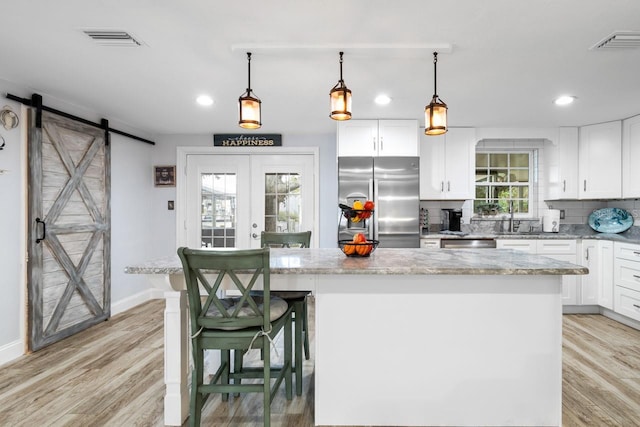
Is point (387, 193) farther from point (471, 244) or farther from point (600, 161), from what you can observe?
point (600, 161)

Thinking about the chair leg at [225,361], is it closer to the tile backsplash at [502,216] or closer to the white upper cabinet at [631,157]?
the tile backsplash at [502,216]

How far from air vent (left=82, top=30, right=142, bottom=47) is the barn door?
1.44 m

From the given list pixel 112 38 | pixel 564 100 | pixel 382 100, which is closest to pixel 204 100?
pixel 112 38

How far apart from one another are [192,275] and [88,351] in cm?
212

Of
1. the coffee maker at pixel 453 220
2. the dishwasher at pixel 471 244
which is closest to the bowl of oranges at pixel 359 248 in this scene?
the dishwasher at pixel 471 244

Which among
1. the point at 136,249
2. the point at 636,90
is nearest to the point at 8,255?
the point at 136,249

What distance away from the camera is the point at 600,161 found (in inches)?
168

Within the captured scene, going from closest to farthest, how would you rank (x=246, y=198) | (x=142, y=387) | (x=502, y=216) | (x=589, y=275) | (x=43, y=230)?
(x=142, y=387) → (x=43, y=230) → (x=589, y=275) → (x=502, y=216) → (x=246, y=198)

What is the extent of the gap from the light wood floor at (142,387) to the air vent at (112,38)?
7.47ft

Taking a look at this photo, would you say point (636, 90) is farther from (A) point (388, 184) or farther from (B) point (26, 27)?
(B) point (26, 27)

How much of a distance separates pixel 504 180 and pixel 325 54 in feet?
11.6

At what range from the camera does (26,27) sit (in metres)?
2.11

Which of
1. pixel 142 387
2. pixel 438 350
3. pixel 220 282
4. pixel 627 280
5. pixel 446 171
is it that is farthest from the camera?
pixel 446 171

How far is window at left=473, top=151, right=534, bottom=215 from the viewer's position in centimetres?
487
